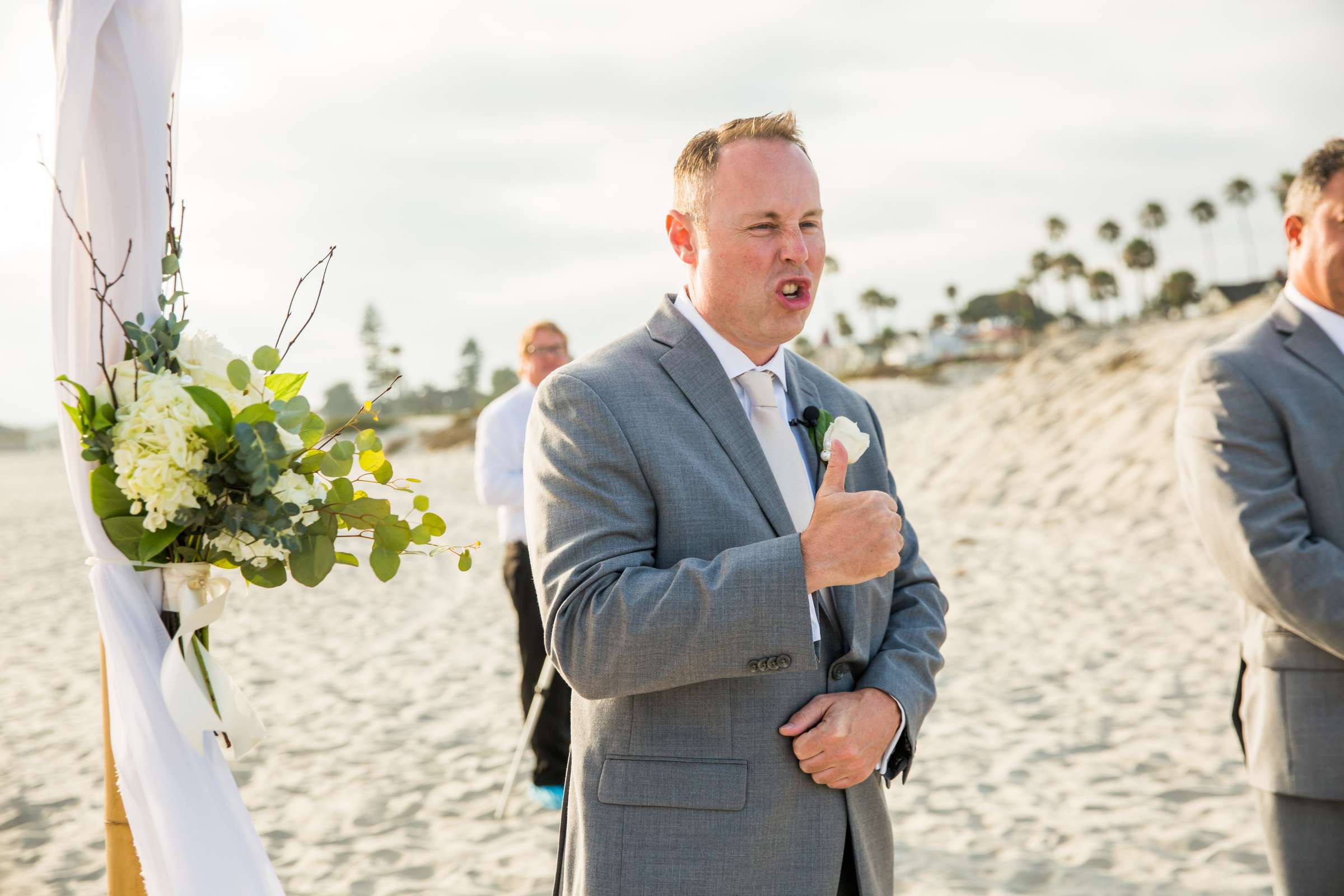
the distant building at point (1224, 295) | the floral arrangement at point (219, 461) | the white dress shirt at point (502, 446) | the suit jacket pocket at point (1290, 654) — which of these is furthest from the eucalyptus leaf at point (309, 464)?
the distant building at point (1224, 295)

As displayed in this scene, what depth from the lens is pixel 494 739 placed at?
5.61 m

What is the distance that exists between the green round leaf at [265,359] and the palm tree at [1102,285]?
62.6m

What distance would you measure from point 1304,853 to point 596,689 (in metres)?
1.83

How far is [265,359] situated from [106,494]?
0.36 meters

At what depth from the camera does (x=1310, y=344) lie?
101 inches

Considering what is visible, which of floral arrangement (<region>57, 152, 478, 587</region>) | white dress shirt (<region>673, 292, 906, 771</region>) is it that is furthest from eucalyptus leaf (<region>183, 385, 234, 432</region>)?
white dress shirt (<region>673, 292, 906, 771</region>)

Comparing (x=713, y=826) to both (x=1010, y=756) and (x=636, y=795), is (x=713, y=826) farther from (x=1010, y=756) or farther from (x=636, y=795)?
(x=1010, y=756)

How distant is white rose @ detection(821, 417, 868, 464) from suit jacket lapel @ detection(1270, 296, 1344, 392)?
54.0 inches

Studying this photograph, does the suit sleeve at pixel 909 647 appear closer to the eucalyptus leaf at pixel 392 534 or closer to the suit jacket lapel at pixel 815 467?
the suit jacket lapel at pixel 815 467

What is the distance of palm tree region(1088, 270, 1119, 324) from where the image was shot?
59281 millimetres

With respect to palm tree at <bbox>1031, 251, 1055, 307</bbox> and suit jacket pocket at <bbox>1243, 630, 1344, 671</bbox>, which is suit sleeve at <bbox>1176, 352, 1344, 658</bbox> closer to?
suit jacket pocket at <bbox>1243, 630, 1344, 671</bbox>

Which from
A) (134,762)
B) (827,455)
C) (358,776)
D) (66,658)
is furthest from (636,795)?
(66,658)

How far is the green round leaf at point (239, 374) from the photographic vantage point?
180cm

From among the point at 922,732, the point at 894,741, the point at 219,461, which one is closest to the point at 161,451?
the point at 219,461
